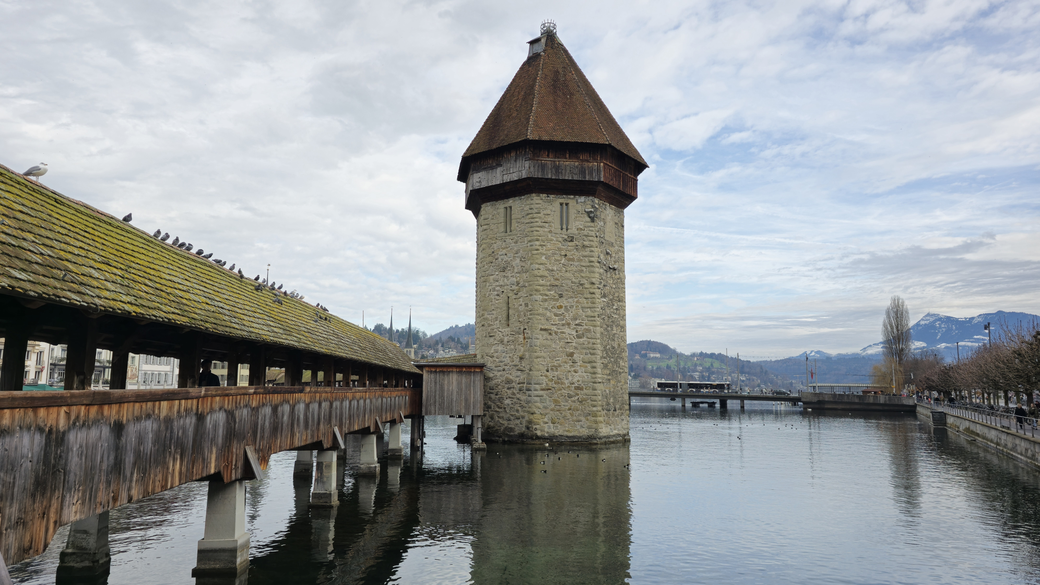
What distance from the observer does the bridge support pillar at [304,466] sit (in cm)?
1960

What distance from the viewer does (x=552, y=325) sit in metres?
27.3

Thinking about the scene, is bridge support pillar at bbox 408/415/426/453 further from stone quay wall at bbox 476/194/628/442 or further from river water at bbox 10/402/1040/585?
river water at bbox 10/402/1040/585

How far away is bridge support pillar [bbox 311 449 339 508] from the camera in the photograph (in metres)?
14.7

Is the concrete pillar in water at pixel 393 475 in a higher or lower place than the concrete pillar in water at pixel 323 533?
lower

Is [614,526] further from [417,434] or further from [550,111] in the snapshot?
[550,111]

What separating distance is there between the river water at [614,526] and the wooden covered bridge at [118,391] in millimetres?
1783

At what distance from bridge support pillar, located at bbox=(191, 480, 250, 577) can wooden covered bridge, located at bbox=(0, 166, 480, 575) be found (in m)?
0.02

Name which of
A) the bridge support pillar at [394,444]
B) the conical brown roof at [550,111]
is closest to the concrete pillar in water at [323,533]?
the bridge support pillar at [394,444]

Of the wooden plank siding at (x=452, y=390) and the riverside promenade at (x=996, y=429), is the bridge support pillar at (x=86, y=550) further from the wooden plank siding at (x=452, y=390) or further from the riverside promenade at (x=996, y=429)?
the riverside promenade at (x=996, y=429)

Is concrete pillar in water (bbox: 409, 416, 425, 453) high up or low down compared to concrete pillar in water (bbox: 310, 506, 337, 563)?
up

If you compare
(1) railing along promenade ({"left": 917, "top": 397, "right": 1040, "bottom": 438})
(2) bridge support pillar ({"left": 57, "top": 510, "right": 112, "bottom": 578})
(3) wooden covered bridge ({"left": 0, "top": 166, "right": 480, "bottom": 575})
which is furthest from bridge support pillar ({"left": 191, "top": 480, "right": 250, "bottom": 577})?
(1) railing along promenade ({"left": 917, "top": 397, "right": 1040, "bottom": 438})

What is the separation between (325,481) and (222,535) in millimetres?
5605

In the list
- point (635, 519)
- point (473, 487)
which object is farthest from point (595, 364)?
point (635, 519)

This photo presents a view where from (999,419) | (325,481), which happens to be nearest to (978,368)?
(999,419)
